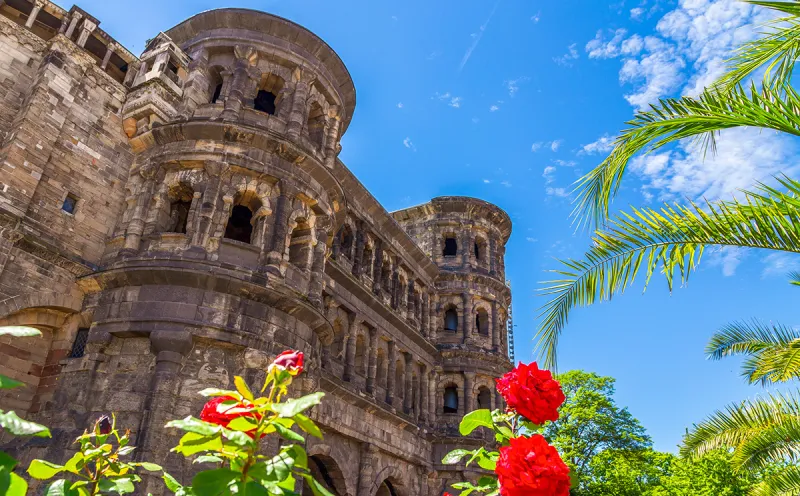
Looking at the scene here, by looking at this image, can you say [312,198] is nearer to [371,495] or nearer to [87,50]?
[87,50]

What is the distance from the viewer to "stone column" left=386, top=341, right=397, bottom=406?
760 inches

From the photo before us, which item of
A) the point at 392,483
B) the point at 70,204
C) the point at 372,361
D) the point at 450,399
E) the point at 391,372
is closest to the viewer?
the point at 70,204

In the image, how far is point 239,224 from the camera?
14945 mm

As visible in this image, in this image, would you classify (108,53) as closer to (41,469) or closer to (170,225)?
(170,225)

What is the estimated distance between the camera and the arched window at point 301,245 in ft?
43.6

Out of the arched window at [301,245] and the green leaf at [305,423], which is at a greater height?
the arched window at [301,245]

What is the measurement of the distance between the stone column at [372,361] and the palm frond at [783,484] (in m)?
10.6

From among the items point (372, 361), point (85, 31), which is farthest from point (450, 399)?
point (85, 31)

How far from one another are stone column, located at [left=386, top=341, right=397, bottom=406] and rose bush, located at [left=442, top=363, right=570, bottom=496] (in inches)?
630

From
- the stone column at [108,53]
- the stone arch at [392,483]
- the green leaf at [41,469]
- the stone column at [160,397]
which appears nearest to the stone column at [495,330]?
the stone arch at [392,483]

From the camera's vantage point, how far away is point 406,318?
22.0m

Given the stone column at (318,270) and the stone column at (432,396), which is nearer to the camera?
the stone column at (318,270)

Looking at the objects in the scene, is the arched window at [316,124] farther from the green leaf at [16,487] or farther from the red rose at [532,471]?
the green leaf at [16,487]

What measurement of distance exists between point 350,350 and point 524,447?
14.9 m
